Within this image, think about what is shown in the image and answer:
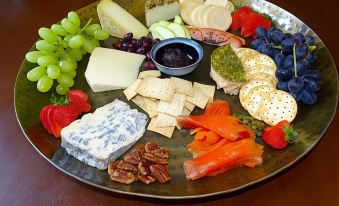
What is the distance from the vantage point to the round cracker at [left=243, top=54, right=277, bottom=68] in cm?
163

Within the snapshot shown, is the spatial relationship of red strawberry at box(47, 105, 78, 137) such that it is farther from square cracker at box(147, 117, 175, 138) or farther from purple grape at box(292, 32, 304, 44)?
purple grape at box(292, 32, 304, 44)

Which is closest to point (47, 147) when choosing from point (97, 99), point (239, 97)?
point (97, 99)

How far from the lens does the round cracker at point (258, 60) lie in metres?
1.63

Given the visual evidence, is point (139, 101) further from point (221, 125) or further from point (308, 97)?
point (308, 97)

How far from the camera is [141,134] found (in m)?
1.43

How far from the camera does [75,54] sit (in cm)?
173

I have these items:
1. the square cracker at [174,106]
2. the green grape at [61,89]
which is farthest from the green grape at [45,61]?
the square cracker at [174,106]

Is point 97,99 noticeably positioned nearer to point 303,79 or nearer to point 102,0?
point 102,0

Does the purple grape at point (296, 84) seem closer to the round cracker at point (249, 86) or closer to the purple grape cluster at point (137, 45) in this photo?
the round cracker at point (249, 86)

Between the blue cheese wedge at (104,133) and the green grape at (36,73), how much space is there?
11.7 inches

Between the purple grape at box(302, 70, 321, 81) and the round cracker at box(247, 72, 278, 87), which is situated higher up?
the purple grape at box(302, 70, 321, 81)

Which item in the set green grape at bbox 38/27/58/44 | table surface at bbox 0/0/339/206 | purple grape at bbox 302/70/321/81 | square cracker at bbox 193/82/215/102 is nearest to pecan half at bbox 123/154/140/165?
table surface at bbox 0/0/339/206

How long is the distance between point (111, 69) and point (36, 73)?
12.9 inches

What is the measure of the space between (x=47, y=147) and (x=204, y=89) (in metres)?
0.70
